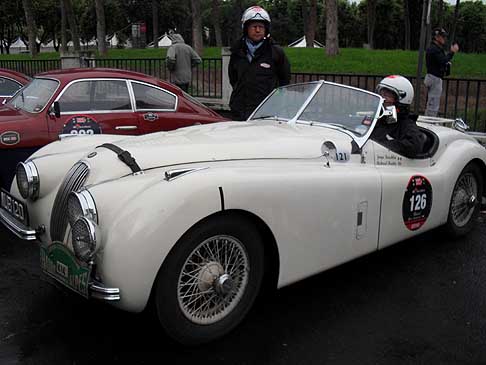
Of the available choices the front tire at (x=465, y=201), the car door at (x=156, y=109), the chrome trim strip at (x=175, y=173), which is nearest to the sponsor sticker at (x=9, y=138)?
the car door at (x=156, y=109)

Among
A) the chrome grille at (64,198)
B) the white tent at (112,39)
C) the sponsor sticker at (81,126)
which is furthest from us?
the white tent at (112,39)

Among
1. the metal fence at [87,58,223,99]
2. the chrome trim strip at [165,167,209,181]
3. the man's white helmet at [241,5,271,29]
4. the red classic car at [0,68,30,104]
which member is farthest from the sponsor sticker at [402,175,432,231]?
the metal fence at [87,58,223,99]

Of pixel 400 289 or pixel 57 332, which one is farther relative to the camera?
pixel 400 289

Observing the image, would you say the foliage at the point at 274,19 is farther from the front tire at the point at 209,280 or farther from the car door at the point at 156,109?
the front tire at the point at 209,280

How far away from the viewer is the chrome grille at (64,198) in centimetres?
322

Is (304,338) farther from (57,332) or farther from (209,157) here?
(57,332)

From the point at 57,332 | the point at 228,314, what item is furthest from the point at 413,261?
the point at 57,332

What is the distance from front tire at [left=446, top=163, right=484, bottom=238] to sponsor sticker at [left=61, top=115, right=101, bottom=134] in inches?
159

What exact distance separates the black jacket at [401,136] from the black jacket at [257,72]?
76.4 inches

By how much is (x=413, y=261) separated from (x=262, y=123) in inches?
68.4

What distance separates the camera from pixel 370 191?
378cm

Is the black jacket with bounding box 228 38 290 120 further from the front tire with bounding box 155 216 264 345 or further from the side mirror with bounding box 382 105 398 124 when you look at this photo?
the front tire with bounding box 155 216 264 345

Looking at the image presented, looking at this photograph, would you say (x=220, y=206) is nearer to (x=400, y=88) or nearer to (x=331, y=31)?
(x=400, y=88)

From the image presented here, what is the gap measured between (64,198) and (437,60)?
8337 millimetres
